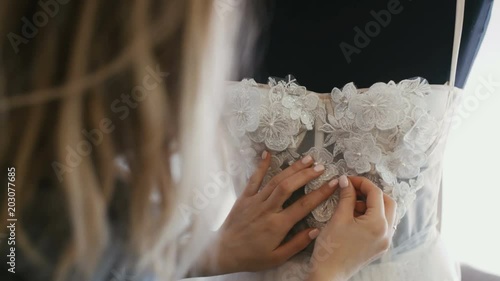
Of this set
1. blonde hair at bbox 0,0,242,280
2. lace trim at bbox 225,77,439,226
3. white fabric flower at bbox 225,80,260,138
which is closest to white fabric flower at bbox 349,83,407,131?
lace trim at bbox 225,77,439,226

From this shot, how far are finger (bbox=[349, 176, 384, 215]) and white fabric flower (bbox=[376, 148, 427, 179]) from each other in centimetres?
3

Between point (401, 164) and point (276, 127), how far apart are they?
0.55 feet

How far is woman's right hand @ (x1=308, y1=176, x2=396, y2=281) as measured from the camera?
0.58 metres

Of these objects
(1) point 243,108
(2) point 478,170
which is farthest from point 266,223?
(2) point 478,170

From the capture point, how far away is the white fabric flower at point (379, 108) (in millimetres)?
596

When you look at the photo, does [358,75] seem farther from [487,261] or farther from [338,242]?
[487,261]

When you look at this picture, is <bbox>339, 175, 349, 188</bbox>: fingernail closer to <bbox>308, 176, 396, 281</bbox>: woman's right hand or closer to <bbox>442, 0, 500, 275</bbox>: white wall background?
<bbox>308, 176, 396, 281</bbox>: woman's right hand

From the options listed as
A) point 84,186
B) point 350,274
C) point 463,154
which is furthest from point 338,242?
point 463,154

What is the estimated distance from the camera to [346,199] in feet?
1.96

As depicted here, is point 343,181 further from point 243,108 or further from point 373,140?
point 243,108

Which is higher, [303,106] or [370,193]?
[303,106]

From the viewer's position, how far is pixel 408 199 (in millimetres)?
620

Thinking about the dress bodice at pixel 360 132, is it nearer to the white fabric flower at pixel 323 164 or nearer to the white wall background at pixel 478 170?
the white fabric flower at pixel 323 164

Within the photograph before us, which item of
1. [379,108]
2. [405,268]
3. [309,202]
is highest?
[379,108]
